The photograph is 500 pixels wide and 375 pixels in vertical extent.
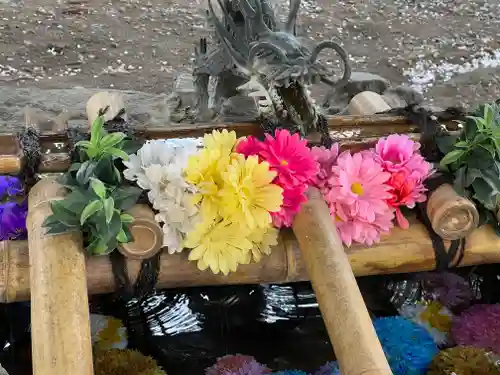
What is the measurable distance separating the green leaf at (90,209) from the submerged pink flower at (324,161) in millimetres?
391

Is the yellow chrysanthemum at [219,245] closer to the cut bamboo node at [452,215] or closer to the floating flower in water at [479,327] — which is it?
the cut bamboo node at [452,215]

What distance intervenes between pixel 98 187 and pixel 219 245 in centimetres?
23

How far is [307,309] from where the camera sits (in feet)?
5.21

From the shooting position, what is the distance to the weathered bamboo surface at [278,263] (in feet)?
3.79

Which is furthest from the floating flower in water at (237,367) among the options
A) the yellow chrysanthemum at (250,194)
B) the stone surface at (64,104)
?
the stone surface at (64,104)

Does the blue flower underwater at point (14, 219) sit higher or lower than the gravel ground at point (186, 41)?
lower

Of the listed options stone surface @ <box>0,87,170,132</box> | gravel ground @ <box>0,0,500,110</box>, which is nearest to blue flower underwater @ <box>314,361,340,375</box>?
stone surface @ <box>0,87,170,132</box>

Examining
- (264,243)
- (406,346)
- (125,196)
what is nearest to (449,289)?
(406,346)

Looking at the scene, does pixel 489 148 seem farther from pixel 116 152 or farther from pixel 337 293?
pixel 116 152

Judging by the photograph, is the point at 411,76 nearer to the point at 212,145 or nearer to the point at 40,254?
the point at 212,145

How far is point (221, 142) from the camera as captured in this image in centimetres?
121

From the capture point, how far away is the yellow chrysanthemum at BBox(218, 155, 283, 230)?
1.13m

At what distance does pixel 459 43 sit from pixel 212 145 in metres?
2.75

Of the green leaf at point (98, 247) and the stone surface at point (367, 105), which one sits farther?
the stone surface at point (367, 105)
